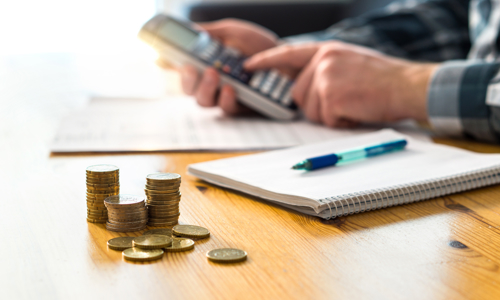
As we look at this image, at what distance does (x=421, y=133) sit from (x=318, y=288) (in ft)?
1.99

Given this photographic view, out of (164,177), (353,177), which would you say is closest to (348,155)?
(353,177)

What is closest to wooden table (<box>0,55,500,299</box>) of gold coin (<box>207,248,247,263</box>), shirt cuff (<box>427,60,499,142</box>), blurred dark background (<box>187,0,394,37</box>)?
gold coin (<box>207,248,247,263</box>)

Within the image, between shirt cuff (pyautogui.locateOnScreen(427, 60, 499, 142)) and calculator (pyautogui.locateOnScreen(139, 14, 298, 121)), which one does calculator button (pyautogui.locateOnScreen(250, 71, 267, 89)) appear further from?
shirt cuff (pyautogui.locateOnScreen(427, 60, 499, 142))

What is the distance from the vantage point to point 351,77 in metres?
0.86

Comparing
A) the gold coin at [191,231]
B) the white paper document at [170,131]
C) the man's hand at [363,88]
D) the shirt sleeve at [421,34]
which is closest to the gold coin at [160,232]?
the gold coin at [191,231]

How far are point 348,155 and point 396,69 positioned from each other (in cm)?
36

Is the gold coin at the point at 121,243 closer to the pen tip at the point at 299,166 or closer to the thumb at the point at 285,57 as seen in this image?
the pen tip at the point at 299,166

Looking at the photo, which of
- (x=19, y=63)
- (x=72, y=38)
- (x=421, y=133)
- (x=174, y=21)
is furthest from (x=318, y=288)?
(x=72, y=38)

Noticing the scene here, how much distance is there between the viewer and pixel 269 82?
97 centimetres

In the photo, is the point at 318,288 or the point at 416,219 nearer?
the point at 318,288

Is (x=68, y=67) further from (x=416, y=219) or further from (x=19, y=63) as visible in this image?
(x=416, y=219)

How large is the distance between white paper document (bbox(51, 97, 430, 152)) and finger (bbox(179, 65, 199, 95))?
0.05 meters

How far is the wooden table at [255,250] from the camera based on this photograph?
30 cm

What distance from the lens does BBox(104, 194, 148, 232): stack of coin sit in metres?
0.39
